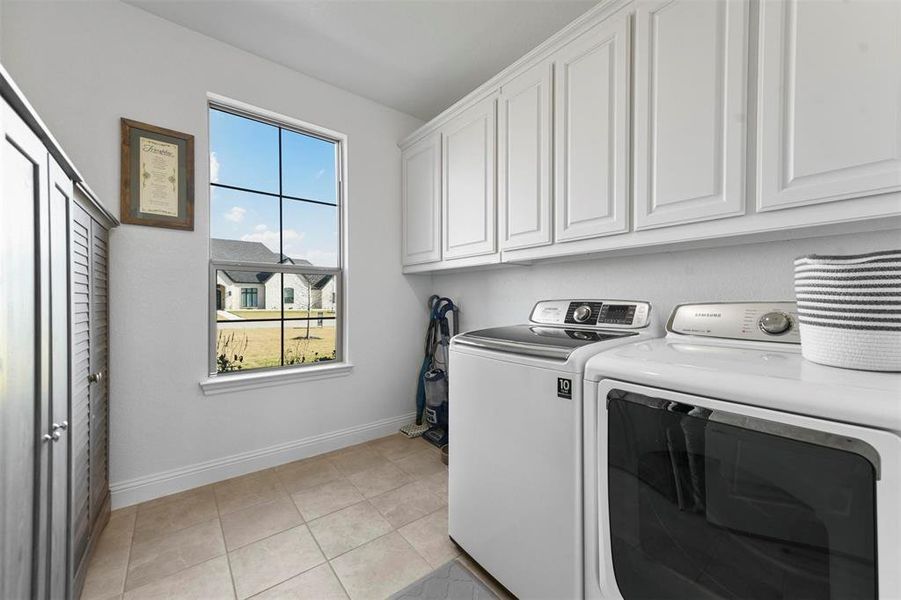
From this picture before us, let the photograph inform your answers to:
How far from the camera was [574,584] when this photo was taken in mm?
1128

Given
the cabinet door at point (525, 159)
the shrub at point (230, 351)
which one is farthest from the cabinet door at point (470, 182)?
the shrub at point (230, 351)

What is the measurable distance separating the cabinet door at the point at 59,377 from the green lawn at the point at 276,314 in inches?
51.0

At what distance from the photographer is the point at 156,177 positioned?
6.48 ft

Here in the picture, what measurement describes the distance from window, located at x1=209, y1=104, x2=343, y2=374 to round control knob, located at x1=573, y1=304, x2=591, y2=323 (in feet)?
5.72

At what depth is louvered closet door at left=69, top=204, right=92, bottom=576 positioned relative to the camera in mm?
1285

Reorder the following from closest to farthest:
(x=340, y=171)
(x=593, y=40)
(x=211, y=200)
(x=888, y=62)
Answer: (x=888, y=62), (x=593, y=40), (x=211, y=200), (x=340, y=171)

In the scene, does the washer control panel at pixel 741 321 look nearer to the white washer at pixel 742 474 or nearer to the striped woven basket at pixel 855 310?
the white washer at pixel 742 474

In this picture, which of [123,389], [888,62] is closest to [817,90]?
[888,62]

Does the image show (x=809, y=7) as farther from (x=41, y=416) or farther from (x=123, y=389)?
(x=123, y=389)

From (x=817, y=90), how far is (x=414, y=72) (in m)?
2.11

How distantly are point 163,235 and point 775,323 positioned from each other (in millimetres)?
2903

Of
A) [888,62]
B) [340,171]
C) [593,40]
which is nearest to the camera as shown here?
[888,62]

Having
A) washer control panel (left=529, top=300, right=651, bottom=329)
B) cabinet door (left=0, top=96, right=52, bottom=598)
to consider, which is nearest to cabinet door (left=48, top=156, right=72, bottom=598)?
cabinet door (left=0, top=96, right=52, bottom=598)

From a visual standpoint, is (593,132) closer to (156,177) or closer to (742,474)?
(742,474)
